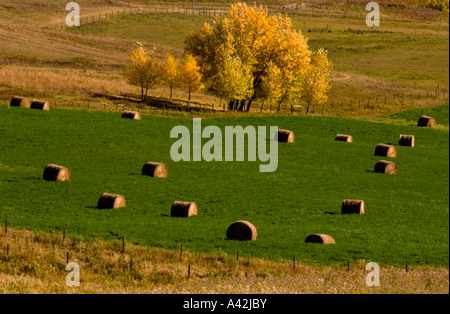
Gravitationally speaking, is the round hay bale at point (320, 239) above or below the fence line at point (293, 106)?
above

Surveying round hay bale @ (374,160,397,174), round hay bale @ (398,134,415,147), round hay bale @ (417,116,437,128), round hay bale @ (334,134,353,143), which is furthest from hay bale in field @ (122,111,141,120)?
round hay bale @ (417,116,437,128)

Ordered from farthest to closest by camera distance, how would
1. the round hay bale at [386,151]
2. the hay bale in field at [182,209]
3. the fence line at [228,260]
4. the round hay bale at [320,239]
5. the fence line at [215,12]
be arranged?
the fence line at [215,12] → the round hay bale at [386,151] → the hay bale in field at [182,209] → the round hay bale at [320,239] → the fence line at [228,260]

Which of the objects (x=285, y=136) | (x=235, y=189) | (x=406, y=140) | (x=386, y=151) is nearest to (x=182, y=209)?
(x=235, y=189)

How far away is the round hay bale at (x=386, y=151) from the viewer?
70.5m

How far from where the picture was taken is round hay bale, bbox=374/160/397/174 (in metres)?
63.5

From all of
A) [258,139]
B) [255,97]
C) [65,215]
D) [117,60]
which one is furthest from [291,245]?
[117,60]

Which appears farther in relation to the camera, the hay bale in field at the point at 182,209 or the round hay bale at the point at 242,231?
the hay bale in field at the point at 182,209

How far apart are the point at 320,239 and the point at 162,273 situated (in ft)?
32.9

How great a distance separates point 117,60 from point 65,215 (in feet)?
265

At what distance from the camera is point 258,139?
7888 centimetres

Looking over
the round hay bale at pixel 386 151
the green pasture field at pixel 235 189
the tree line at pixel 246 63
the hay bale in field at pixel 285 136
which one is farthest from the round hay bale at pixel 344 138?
the tree line at pixel 246 63

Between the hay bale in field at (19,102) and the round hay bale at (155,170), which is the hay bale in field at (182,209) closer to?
the round hay bale at (155,170)

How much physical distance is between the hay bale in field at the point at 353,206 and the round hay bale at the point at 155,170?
54.5 ft
